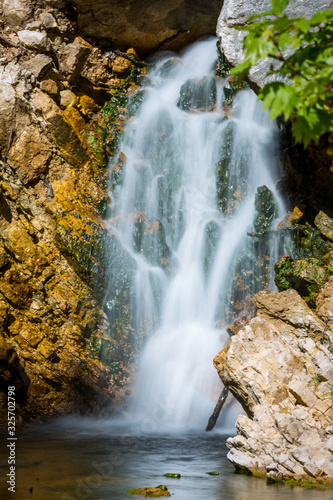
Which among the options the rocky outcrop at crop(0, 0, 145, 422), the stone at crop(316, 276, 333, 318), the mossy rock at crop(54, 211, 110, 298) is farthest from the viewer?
the mossy rock at crop(54, 211, 110, 298)

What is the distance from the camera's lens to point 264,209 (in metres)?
9.24

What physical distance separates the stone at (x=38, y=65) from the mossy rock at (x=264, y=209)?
5092mm

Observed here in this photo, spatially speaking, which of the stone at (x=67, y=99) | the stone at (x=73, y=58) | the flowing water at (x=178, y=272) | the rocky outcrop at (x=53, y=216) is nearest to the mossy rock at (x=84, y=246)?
the rocky outcrop at (x=53, y=216)

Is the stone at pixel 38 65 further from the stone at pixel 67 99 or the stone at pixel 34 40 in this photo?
the stone at pixel 67 99

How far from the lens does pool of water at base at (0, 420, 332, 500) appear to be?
4.40 m

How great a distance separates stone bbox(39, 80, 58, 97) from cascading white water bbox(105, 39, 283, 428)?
1.87 m

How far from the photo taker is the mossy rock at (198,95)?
11438mm

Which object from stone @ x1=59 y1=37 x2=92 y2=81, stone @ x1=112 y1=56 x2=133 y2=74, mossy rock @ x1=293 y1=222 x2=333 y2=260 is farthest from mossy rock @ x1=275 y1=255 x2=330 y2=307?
stone @ x1=112 y1=56 x2=133 y2=74

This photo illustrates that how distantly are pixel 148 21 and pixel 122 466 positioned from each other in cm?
1017

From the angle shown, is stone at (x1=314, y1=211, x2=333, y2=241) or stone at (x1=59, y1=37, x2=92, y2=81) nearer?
stone at (x1=314, y1=211, x2=333, y2=241)

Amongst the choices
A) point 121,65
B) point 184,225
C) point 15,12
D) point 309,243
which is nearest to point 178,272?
point 184,225

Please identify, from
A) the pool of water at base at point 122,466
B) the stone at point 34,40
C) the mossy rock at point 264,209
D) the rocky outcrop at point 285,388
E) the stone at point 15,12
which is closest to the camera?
the pool of water at base at point 122,466

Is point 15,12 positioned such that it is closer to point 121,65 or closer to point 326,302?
point 121,65

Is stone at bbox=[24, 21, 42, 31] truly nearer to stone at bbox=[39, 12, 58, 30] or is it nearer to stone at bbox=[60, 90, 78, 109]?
stone at bbox=[39, 12, 58, 30]
